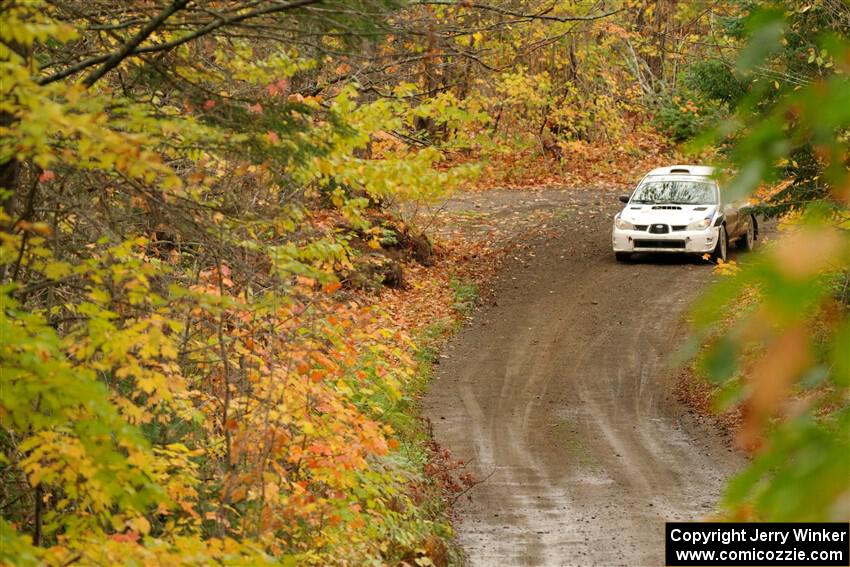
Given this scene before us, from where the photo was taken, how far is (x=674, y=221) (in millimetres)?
22219

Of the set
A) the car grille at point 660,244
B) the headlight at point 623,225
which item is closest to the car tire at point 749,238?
the car grille at point 660,244

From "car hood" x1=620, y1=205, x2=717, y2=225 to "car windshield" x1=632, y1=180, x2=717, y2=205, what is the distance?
0.73 ft

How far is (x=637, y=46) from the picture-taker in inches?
1422

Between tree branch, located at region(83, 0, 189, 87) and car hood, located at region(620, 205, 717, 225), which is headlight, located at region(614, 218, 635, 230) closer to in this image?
car hood, located at region(620, 205, 717, 225)

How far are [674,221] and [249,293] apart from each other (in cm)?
1530

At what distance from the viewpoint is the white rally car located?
72.7 feet

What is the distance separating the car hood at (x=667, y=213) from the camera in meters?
22.1

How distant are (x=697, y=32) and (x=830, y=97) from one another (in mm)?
35080

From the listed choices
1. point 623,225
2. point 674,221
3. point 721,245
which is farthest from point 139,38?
point 721,245

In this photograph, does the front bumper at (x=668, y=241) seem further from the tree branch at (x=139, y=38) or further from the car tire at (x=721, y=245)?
the tree branch at (x=139, y=38)

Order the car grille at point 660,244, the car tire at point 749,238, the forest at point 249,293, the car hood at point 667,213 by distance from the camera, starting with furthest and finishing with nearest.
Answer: the car tire at point 749,238
the car grille at point 660,244
the car hood at point 667,213
the forest at point 249,293

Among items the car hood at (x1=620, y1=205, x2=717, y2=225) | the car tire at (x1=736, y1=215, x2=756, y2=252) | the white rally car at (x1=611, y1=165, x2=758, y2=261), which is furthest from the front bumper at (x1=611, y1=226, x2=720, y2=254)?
the car tire at (x1=736, y1=215, x2=756, y2=252)

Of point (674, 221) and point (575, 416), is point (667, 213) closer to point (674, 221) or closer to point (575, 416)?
point (674, 221)

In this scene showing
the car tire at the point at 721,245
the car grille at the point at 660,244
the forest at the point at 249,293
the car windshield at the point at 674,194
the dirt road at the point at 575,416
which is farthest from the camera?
the car windshield at the point at 674,194
